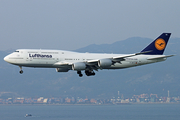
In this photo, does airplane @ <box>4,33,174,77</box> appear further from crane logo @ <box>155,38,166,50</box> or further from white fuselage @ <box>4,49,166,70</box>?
crane logo @ <box>155,38,166,50</box>

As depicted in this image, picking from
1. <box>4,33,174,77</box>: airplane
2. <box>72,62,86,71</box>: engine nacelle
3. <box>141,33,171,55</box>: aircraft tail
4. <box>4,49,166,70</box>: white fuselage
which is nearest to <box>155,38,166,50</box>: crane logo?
<box>141,33,171,55</box>: aircraft tail

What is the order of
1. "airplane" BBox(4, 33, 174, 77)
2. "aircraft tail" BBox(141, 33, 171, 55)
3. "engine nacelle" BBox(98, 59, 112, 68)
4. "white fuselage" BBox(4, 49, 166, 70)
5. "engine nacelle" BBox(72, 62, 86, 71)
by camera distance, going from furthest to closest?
"aircraft tail" BBox(141, 33, 171, 55)
"engine nacelle" BBox(98, 59, 112, 68)
"engine nacelle" BBox(72, 62, 86, 71)
"airplane" BBox(4, 33, 174, 77)
"white fuselage" BBox(4, 49, 166, 70)

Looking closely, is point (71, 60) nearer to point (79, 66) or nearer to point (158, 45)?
point (79, 66)

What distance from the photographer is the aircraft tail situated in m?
78.4

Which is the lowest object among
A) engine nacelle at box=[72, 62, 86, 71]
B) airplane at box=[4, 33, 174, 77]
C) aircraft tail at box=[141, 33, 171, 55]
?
engine nacelle at box=[72, 62, 86, 71]

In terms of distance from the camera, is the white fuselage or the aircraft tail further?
the aircraft tail

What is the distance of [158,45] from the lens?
259 ft

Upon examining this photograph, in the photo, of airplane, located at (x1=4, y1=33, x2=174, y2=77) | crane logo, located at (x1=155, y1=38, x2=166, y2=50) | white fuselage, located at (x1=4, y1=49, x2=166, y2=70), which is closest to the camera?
white fuselage, located at (x1=4, y1=49, x2=166, y2=70)

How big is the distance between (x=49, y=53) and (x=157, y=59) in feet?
85.5

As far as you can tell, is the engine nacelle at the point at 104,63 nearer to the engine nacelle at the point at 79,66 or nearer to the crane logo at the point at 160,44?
the engine nacelle at the point at 79,66

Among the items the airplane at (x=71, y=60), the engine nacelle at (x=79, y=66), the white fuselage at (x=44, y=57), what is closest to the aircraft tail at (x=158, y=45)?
the airplane at (x=71, y=60)

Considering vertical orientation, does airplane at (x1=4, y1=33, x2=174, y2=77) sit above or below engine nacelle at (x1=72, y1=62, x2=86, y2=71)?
above

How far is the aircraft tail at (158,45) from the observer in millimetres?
78375

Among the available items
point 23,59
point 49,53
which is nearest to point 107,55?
point 49,53
